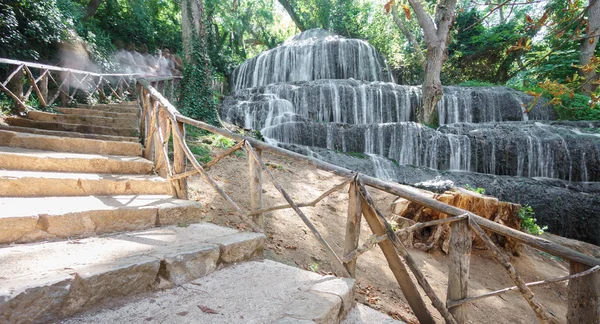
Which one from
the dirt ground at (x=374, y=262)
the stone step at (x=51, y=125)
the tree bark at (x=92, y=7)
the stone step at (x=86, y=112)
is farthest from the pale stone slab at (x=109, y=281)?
the tree bark at (x=92, y=7)

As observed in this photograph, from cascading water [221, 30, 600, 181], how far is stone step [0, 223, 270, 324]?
8.00 meters

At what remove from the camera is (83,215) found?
220 cm

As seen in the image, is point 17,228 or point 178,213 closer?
point 17,228

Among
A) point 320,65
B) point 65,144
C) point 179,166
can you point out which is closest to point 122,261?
point 179,166

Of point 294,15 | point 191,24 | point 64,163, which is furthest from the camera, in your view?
point 294,15

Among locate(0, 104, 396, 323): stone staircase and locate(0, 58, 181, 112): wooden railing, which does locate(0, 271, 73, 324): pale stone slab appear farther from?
locate(0, 58, 181, 112): wooden railing

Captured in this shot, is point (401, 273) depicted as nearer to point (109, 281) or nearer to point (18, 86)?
point (109, 281)

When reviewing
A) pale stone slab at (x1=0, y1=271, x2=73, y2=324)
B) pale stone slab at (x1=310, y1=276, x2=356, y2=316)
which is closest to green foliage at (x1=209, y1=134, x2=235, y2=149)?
pale stone slab at (x1=310, y1=276, x2=356, y2=316)

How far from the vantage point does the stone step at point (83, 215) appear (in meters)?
1.95

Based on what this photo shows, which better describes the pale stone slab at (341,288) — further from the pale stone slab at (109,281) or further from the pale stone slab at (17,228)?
the pale stone slab at (17,228)

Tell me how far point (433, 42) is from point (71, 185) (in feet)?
37.8

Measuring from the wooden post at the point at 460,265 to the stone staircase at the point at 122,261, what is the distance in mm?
631

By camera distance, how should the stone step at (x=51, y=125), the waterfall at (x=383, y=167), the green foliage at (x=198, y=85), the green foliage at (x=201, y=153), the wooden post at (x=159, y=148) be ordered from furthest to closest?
the waterfall at (x=383, y=167) → the green foliage at (x=198, y=85) → the green foliage at (x=201, y=153) → the stone step at (x=51, y=125) → the wooden post at (x=159, y=148)

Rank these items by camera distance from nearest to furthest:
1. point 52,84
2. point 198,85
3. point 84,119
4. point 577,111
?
point 84,119
point 52,84
point 198,85
point 577,111
